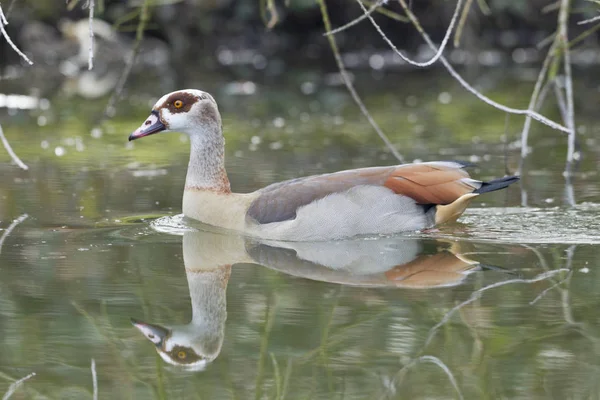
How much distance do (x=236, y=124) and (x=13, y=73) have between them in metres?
9.10

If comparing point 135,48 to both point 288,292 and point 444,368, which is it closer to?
point 288,292

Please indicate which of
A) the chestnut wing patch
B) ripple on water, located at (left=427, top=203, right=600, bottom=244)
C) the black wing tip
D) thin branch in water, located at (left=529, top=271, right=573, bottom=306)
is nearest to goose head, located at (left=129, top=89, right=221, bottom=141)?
the chestnut wing patch

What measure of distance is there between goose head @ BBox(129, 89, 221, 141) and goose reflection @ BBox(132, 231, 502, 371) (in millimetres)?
920

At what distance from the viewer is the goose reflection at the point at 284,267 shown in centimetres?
640

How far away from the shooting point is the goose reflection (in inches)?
252

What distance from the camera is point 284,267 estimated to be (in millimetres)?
8117

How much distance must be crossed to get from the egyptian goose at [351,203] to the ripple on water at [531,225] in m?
0.25

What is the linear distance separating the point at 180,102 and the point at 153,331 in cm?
357

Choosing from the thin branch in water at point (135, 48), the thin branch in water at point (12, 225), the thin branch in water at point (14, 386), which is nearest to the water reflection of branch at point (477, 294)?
the thin branch in water at point (14, 386)

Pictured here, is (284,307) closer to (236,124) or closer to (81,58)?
(236,124)

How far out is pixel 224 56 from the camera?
89.5ft

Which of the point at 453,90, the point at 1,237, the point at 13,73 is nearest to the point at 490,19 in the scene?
the point at 453,90

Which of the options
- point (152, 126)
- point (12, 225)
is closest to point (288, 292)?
point (152, 126)

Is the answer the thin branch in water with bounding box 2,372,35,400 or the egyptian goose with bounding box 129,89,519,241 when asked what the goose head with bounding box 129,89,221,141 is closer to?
the egyptian goose with bounding box 129,89,519,241
